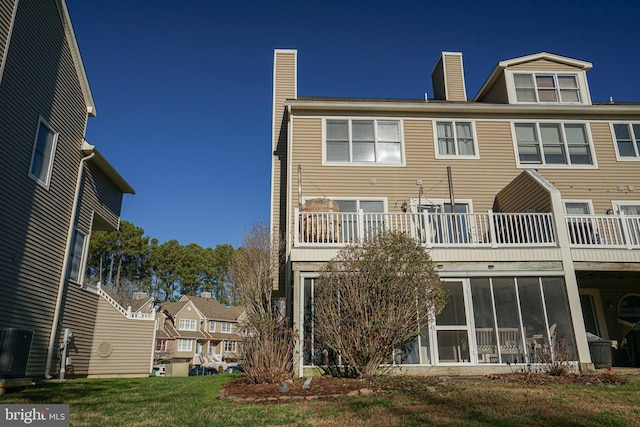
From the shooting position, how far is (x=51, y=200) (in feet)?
35.4

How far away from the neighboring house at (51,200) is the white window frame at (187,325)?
1004 inches

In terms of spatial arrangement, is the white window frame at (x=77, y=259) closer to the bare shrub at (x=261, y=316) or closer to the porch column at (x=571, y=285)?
the bare shrub at (x=261, y=316)

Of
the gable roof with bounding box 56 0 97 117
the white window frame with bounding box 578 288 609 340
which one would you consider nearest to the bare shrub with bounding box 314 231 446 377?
the white window frame with bounding box 578 288 609 340

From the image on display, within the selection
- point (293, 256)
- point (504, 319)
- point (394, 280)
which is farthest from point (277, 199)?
point (504, 319)

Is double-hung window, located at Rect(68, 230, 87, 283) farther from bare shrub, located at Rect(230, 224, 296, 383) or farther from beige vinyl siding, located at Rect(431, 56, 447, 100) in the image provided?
beige vinyl siding, located at Rect(431, 56, 447, 100)

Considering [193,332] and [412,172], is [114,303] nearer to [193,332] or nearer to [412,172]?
[412,172]

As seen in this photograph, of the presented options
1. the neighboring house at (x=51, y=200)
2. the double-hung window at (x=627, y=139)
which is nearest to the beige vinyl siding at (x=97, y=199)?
the neighboring house at (x=51, y=200)

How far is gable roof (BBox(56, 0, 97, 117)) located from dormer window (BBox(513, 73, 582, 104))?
1326cm

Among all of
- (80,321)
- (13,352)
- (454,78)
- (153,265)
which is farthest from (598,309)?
(153,265)

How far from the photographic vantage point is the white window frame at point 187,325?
1532 inches

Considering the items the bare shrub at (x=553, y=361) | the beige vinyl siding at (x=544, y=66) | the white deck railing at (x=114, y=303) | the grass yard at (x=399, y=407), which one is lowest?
the grass yard at (x=399, y=407)

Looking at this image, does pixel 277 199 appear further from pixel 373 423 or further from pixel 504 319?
pixel 373 423

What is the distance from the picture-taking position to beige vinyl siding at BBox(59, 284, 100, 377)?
39.0 ft

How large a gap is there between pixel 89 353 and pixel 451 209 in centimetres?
1170
